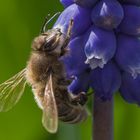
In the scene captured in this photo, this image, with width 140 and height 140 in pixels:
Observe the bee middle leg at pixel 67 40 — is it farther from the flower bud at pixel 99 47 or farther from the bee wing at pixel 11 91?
the bee wing at pixel 11 91

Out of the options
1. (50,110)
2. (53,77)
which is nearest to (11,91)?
(53,77)

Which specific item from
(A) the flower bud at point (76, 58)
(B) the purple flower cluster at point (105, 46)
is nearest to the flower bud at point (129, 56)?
(B) the purple flower cluster at point (105, 46)

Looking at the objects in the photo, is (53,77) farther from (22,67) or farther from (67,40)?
(22,67)

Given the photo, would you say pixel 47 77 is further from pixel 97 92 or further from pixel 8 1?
pixel 8 1

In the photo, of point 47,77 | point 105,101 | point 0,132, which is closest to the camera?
point 105,101

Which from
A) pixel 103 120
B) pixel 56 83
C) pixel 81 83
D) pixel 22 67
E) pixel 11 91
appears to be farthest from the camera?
pixel 22 67

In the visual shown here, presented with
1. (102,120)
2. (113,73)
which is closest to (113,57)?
(113,73)
